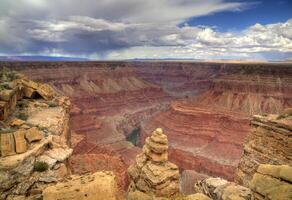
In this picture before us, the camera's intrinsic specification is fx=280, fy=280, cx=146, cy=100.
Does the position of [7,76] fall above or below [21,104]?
above

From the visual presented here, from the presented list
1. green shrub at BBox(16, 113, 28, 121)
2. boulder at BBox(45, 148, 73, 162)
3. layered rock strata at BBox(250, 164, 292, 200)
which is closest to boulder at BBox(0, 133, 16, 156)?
boulder at BBox(45, 148, 73, 162)

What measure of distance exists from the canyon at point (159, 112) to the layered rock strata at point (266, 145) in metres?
9.94

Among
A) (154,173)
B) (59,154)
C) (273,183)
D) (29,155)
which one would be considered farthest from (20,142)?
(273,183)

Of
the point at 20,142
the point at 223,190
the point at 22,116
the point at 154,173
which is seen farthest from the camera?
the point at 22,116

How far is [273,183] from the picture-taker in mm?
8711

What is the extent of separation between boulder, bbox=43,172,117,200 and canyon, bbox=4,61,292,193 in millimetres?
7272

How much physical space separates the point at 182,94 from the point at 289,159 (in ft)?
412

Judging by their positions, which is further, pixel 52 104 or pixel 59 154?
pixel 52 104

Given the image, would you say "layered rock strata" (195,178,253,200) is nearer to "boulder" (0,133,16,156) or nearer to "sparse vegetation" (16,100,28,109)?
"boulder" (0,133,16,156)

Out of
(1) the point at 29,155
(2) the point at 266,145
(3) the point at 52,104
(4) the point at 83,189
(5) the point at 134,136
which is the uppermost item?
(3) the point at 52,104

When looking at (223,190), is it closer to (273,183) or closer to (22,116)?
(273,183)

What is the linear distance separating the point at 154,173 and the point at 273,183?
777 cm

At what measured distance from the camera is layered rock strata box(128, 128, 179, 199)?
49.9 ft

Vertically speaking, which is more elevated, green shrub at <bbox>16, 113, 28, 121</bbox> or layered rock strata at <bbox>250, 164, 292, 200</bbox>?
green shrub at <bbox>16, 113, 28, 121</bbox>
